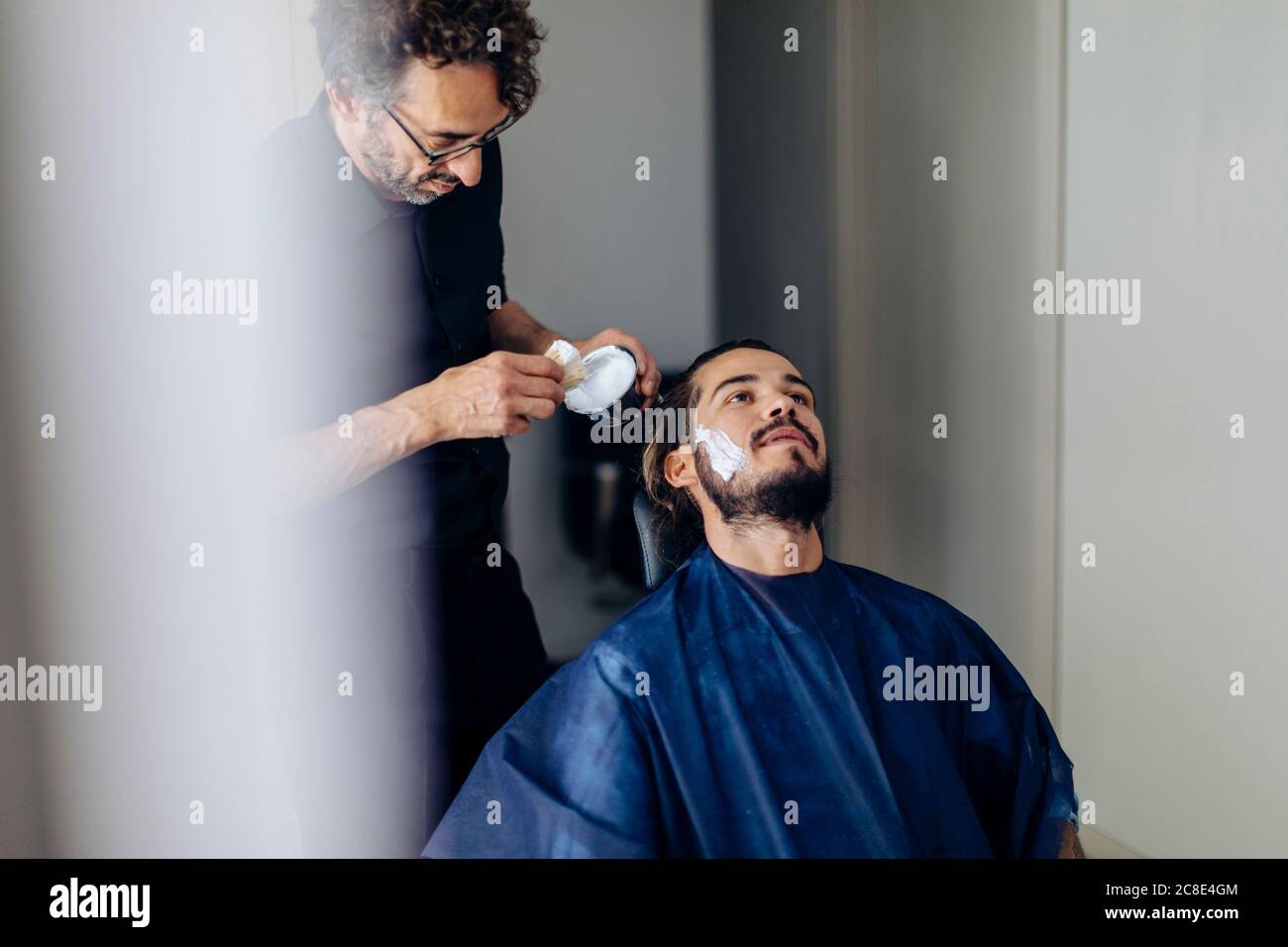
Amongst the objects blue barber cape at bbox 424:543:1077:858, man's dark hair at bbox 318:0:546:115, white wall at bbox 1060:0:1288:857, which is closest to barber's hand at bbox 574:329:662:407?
blue barber cape at bbox 424:543:1077:858

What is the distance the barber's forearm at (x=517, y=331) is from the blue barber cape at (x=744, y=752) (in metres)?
0.45

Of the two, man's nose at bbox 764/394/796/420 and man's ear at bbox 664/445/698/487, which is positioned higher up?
man's nose at bbox 764/394/796/420

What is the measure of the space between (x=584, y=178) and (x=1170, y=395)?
1.14 meters

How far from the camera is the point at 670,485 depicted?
5.57 ft

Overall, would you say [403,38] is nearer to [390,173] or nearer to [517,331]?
[390,173]

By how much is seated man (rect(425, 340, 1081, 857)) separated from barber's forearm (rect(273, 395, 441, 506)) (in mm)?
407

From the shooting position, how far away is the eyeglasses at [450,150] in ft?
5.15

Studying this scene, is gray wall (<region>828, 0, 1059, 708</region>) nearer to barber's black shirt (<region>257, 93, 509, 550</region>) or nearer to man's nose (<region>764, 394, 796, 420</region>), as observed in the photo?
man's nose (<region>764, 394, 796, 420</region>)

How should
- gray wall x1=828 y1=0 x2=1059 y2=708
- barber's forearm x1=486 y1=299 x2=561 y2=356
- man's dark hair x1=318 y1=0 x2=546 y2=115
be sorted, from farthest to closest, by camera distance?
1. gray wall x1=828 y1=0 x2=1059 y2=708
2. barber's forearm x1=486 y1=299 x2=561 y2=356
3. man's dark hair x1=318 y1=0 x2=546 y2=115

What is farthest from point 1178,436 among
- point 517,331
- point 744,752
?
point 517,331

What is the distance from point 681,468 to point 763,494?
0.15m

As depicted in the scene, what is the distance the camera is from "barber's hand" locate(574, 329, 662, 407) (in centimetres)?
168
